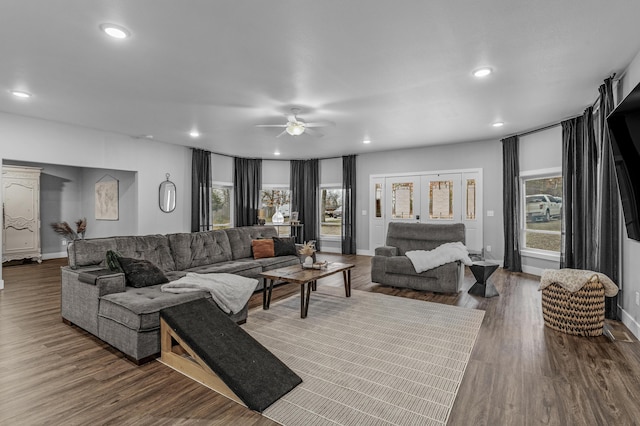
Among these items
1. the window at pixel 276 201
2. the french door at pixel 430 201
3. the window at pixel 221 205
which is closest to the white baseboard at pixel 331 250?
the french door at pixel 430 201

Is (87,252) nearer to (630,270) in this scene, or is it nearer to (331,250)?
(630,270)

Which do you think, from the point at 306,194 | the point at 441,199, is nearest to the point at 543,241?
the point at 441,199

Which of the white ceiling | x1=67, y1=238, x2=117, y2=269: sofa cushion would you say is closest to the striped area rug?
x1=67, y1=238, x2=117, y2=269: sofa cushion

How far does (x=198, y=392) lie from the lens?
87.0 inches

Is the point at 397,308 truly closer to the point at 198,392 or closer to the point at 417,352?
the point at 417,352

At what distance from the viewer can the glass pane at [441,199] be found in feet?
24.4

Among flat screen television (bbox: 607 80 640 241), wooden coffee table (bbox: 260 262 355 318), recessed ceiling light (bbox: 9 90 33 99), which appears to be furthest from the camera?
recessed ceiling light (bbox: 9 90 33 99)

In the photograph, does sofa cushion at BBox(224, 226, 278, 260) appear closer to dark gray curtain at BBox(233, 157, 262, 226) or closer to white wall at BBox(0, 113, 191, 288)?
white wall at BBox(0, 113, 191, 288)

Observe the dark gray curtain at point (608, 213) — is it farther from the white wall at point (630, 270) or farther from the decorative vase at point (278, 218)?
the decorative vase at point (278, 218)

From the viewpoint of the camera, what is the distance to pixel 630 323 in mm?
3283

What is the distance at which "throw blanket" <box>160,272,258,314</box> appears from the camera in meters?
3.13

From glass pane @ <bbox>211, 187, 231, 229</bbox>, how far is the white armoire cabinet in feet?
12.3

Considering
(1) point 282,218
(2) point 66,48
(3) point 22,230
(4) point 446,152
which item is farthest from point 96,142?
(4) point 446,152

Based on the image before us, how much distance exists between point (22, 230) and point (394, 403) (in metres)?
8.58
